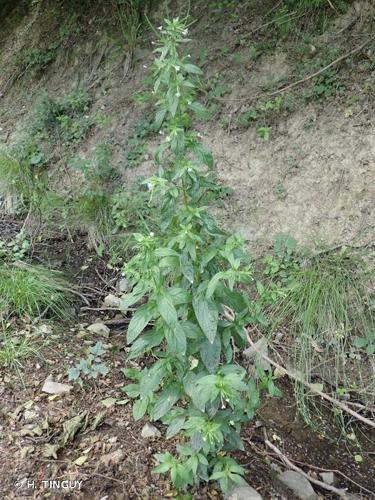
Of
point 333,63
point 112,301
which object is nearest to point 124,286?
point 112,301

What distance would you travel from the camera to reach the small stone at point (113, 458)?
2.11 metres

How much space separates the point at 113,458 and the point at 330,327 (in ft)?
4.49

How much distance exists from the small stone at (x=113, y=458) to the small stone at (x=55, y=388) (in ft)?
1.51

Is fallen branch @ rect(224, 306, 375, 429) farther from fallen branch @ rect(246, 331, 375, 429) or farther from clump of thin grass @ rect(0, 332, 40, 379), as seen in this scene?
clump of thin grass @ rect(0, 332, 40, 379)

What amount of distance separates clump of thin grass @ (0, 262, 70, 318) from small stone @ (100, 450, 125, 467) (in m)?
1.10

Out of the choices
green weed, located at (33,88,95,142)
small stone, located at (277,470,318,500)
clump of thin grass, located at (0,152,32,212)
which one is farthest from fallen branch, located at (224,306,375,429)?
green weed, located at (33,88,95,142)

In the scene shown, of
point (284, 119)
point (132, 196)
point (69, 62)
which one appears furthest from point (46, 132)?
point (284, 119)

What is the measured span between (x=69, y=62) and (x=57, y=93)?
1.13 ft

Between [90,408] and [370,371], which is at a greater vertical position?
[90,408]

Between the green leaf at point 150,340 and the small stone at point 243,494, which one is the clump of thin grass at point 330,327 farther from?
the green leaf at point 150,340

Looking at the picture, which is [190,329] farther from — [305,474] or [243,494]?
[305,474]

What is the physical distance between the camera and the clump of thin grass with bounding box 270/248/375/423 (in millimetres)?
2777

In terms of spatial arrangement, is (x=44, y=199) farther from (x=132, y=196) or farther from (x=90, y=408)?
(x=90, y=408)

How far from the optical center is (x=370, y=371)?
2.81 meters
